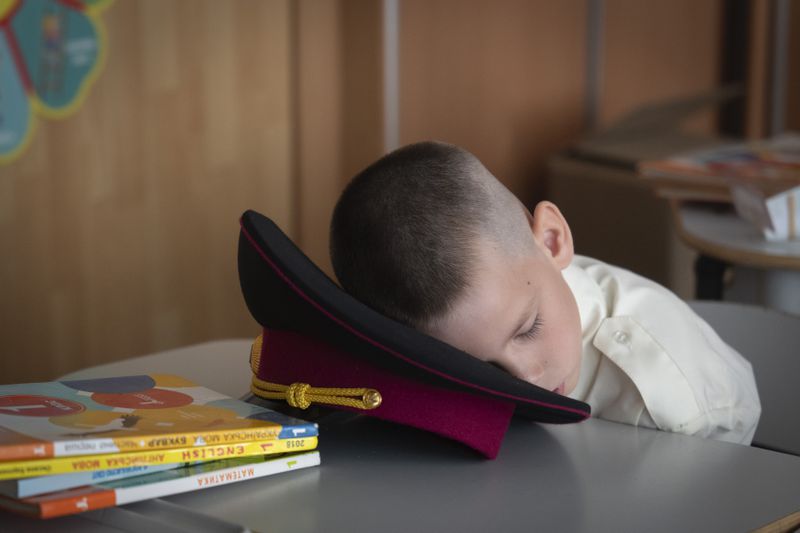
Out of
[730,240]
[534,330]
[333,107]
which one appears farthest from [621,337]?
[333,107]

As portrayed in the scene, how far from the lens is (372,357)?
898 millimetres

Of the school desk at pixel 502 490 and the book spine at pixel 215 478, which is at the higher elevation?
the book spine at pixel 215 478

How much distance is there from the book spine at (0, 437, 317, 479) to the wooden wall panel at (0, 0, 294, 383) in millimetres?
1818

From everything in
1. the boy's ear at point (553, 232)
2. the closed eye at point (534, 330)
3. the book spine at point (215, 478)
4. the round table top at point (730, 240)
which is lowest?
the round table top at point (730, 240)

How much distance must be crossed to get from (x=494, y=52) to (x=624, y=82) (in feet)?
2.26

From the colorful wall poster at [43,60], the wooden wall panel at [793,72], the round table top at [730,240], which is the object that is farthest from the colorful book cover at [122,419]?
the wooden wall panel at [793,72]

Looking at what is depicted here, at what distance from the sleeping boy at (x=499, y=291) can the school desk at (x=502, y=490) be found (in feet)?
0.26

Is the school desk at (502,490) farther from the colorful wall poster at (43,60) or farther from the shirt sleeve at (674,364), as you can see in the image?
the colorful wall poster at (43,60)

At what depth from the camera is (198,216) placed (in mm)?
2895

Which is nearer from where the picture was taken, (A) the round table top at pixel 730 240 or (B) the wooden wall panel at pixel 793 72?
(A) the round table top at pixel 730 240

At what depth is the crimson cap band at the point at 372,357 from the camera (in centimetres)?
87

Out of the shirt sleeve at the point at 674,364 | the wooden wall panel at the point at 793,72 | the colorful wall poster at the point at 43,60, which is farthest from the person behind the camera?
the wooden wall panel at the point at 793,72

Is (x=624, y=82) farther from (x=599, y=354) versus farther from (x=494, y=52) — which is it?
(x=599, y=354)

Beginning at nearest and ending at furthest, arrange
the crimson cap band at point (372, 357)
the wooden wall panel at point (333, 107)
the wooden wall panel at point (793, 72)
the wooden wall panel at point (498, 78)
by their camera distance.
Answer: the crimson cap band at point (372, 357) → the wooden wall panel at point (333, 107) → the wooden wall panel at point (498, 78) → the wooden wall panel at point (793, 72)
